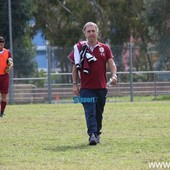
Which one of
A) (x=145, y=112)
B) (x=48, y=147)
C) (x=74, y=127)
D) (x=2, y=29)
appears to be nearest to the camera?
(x=48, y=147)

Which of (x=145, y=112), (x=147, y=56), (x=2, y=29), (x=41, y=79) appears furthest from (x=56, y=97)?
(x=145, y=112)

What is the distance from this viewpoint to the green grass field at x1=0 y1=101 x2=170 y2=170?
9.13 meters

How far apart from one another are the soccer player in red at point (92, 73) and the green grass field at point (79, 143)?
18.6 inches

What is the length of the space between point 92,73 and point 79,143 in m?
1.15

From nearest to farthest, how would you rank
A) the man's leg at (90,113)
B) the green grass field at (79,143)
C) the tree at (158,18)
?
the green grass field at (79,143)
the man's leg at (90,113)
the tree at (158,18)

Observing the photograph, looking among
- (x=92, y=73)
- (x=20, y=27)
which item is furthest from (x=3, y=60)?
(x=20, y=27)

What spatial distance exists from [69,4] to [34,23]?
3.65 meters

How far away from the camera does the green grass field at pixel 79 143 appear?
9.13 m

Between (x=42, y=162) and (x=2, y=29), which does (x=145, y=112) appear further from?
(x=2, y=29)

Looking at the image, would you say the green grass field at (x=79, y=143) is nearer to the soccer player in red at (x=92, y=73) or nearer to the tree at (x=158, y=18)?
the soccer player in red at (x=92, y=73)

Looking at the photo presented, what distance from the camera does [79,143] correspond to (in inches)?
456

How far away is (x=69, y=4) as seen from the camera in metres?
47.0

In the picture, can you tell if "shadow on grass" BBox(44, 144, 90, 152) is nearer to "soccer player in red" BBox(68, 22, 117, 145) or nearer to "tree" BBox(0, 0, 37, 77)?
"soccer player in red" BBox(68, 22, 117, 145)

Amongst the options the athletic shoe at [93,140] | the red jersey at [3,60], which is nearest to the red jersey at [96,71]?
the athletic shoe at [93,140]
